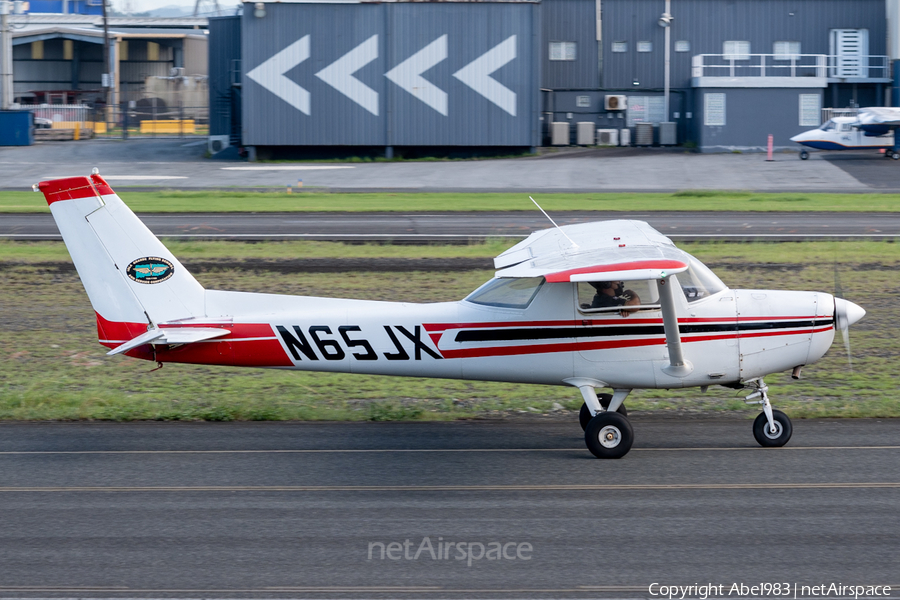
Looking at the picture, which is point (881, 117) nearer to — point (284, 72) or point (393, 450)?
point (284, 72)

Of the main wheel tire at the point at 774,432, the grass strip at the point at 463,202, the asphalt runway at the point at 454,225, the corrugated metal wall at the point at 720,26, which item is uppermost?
the corrugated metal wall at the point at 720,26

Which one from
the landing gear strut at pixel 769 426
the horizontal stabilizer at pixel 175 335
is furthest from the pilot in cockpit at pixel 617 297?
the horizontal stabilizer at pixel 175 335

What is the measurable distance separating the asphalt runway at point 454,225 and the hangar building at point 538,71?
19.1m

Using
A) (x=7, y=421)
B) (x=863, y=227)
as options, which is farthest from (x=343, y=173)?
(x=7, y=421)

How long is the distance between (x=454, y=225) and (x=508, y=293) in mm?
17432

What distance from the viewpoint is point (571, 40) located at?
5338cm

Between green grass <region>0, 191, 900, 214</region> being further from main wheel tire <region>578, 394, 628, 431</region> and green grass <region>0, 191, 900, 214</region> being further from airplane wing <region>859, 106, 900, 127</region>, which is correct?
main wheel tire <region>578, 394, 628, 431</region>

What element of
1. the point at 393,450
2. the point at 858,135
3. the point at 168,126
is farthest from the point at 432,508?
the point at 168,126

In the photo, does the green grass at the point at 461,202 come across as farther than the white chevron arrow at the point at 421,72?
No

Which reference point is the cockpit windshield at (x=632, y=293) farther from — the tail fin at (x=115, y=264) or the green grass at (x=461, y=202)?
the green grass at (x=461, y=202)

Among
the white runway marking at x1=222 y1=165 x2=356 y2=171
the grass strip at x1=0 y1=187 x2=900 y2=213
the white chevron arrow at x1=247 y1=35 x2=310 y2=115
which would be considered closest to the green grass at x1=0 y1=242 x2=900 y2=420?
the grass strip at x1=0 y1=187 x2=900 y2=213

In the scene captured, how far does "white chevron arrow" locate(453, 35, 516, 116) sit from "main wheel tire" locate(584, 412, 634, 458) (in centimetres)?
3986

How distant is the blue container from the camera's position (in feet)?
179

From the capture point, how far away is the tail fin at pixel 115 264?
9.65 meters
